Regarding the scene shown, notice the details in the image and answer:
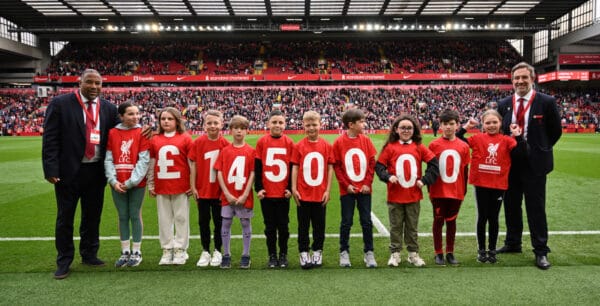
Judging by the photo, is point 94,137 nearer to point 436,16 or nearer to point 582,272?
point 582,272

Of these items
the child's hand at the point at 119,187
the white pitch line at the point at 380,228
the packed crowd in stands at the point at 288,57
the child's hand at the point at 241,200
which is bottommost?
the white pitch line at the point at 380,228

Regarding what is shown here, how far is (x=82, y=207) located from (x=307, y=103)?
4082cm

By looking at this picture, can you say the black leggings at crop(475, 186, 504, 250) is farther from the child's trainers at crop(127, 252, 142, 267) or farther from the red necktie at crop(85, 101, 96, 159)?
the red necktie at crop(85, 101, 96, 159)

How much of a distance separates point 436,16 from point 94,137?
46.6 m

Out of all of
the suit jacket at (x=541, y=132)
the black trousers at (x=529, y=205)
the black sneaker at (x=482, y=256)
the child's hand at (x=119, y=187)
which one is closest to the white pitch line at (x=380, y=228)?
the black sneaker at (x=482, y=256)

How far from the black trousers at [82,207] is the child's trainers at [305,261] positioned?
2481 mm

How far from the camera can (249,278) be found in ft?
12.9

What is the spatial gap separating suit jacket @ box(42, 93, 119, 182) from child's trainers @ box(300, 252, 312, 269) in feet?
8.87

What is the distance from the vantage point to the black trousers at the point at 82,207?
4160 mm

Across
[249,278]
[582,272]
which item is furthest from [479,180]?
[249,278]

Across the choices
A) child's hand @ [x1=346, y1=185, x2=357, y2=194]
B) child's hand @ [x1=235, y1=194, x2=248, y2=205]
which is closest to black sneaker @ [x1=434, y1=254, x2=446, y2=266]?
child's hand @ [x1=346, y1=185, x2=357, y2=194]

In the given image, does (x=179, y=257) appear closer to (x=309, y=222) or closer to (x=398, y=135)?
(x=309, y=222)

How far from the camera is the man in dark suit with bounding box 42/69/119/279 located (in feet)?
13.6

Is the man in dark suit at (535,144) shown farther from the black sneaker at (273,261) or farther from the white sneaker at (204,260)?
the white sneaker at (204,260)
